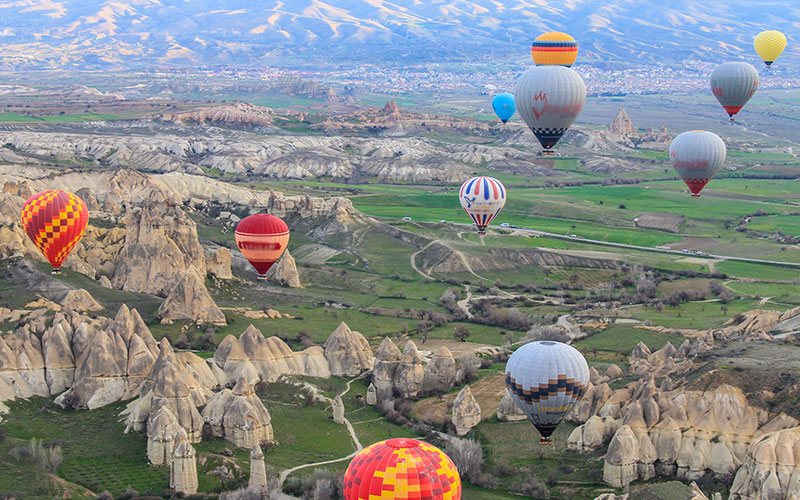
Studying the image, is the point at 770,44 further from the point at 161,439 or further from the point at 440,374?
the point at 161,439

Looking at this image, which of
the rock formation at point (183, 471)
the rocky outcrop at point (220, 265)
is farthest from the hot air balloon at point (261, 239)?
the rock formation at point (183, 471)

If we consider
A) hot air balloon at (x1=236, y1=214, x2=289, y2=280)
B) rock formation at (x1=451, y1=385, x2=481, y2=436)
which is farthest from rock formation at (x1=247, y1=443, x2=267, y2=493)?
hot air balloon at (x1=236, y1=214, x2=289, y2=280)

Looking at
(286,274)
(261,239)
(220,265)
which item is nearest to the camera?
(261,239)

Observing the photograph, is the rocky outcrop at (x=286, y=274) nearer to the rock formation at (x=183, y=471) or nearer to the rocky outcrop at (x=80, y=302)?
the rocky outcrop at (x=80, y=302)

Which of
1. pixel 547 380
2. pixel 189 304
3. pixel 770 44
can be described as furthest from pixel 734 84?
pixel 547 380

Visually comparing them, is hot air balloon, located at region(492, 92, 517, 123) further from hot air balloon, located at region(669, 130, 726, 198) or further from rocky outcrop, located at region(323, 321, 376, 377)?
rocky outcrop, located at region(323, 321, 376, 377)

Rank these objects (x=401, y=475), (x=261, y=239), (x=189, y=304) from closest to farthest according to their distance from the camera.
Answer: (x=401, y=475)
(x=261, y=239)
(x=189, y=304)

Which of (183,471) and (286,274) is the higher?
(183,471)

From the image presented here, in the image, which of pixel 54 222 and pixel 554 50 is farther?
pixel 554 50
